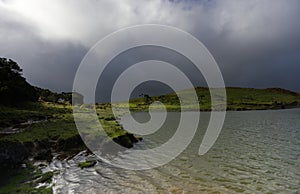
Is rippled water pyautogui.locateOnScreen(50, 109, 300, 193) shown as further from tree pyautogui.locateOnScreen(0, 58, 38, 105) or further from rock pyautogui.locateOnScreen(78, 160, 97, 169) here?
tree pyautogui.locateOnScreen(0, 58, 38, 105)

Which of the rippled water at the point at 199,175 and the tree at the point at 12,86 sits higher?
the tree at the point at 12,86

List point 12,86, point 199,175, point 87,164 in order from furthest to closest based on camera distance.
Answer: point 12,86 → point 87,164 → point 199,175

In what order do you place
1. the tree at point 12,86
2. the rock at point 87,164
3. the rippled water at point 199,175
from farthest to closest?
→ the tree at point 12,86
the rock at point 87,164
the rippled water at point 199,175

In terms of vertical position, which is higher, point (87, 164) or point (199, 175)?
point (87, 164)

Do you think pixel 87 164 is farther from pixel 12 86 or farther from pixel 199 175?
pixel 12 86

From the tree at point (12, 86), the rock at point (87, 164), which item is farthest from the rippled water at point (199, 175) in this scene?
the tree at point (12, 86)

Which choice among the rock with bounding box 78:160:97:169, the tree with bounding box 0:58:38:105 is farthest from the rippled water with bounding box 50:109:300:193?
the tree with bounding box 0:58:38:105

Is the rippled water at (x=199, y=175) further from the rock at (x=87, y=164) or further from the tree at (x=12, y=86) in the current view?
the tree at (x=12, y=86)

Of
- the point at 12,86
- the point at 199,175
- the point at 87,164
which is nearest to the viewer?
the point at 199,175

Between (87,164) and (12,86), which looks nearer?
(87,164)

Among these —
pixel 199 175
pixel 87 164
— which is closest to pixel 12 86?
pixel 87 164

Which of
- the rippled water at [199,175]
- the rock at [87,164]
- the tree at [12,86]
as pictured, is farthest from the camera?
the tree at [12,86]

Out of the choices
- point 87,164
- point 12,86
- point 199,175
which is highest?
point 12,86

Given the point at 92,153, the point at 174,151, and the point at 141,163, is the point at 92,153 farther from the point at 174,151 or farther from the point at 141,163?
the point at 174,151
